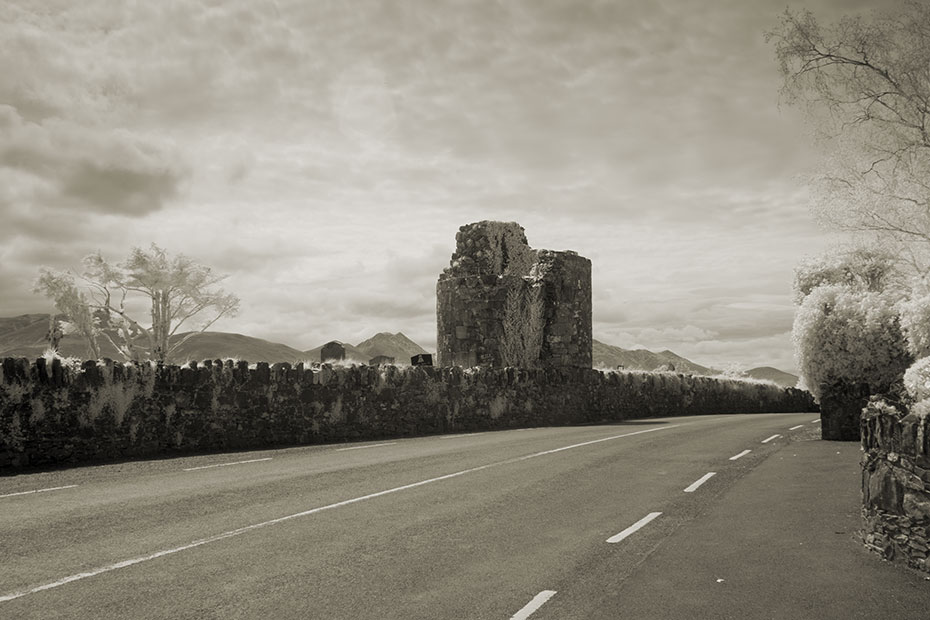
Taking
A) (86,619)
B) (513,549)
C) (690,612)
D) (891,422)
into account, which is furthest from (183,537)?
(891,422)

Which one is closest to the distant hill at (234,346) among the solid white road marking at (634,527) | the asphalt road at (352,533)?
the asphalt road at (352,533)

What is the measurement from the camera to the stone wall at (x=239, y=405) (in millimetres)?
14039

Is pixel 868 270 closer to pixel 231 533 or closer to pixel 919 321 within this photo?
pixel 919 321

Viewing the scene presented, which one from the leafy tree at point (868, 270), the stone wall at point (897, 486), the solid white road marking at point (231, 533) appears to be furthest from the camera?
the leafy tree at point (868, 270)

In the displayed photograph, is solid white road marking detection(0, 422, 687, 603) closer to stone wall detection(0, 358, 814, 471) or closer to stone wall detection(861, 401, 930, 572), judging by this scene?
stone wall detection(861, 401, 930, 572)

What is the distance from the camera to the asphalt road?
576cm

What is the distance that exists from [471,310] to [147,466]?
1992 centimetres

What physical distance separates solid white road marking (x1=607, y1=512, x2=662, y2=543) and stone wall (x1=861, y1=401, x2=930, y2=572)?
2.24 meters

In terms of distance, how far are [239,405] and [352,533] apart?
34.2ft

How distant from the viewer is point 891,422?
7211 mm

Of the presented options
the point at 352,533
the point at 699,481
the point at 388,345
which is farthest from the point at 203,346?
the point at 352,533

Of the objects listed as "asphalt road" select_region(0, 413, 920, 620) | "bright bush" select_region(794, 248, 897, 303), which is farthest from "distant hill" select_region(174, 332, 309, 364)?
"asphalt road" select_region(0, 413, 920, 620)

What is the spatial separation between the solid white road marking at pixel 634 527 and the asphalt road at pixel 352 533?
1.0 inches

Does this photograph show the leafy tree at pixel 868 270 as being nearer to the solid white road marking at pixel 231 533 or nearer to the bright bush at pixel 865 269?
Result: the bright bush at pixel 865 269
